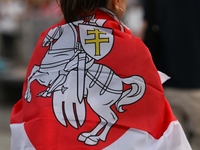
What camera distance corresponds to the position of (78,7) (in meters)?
1.65

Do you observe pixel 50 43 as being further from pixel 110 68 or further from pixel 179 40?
pixel 179 40

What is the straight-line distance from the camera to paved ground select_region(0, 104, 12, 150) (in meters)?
4.04

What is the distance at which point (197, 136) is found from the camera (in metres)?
3.12

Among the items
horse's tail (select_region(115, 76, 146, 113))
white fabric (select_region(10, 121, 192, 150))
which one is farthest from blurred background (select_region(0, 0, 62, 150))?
horse's tail (select_region(115, 76, 146, 113))

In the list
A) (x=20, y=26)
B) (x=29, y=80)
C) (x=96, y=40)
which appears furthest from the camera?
(x=20, y=26)

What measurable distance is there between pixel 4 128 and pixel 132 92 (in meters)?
3.67

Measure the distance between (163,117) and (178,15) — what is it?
1.61 meters

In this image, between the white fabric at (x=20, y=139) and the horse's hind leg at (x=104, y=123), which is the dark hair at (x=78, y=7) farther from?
the white fabric at (x=20, y=139)

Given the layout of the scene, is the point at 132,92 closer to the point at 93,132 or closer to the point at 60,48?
the point at 93,132

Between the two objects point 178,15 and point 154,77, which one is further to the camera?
point 178,15

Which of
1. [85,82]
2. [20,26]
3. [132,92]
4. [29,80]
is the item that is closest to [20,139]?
[29,80]

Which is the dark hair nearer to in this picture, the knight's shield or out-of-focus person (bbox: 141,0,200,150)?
the knight's shield

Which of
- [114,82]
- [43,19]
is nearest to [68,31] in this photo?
[114,82]

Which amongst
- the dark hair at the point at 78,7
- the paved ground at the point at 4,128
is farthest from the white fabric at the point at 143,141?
the paved ground at the point at 4,128
